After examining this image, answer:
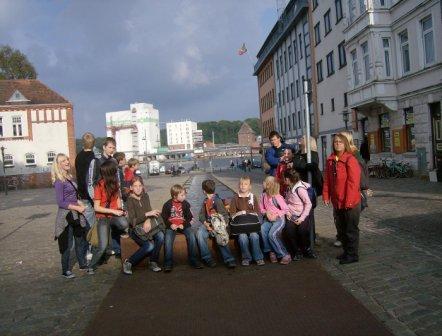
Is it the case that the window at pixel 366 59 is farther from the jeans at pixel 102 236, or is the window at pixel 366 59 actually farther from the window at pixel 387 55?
the jeans at pixel 102 236

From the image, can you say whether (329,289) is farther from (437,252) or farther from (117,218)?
(117,218)

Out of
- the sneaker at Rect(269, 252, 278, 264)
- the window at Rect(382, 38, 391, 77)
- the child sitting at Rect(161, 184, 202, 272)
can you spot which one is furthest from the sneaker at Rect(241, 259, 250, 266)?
the window at Rect(382, 38, 391, 77)

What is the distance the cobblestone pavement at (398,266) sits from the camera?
478cm

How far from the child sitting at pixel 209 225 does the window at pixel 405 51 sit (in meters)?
18.1

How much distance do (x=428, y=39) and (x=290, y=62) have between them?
97.1 feet

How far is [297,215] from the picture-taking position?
7465mm

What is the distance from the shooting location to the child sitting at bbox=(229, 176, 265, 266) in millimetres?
7312

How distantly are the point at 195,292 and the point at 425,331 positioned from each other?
8.80 ft

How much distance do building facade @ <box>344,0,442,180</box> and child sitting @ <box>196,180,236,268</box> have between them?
14.9m

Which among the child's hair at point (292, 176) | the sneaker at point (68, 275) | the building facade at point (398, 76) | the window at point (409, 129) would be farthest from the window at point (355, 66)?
the sneaker at point (68, 275)

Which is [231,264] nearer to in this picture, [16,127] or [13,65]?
[16,127]

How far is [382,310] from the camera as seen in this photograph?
196 inches

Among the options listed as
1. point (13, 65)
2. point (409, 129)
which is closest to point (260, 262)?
point (409, 129)

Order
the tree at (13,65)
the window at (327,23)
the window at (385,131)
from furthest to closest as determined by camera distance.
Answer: the tree at (13,65), the window at (327,23), the window at (385,131)
